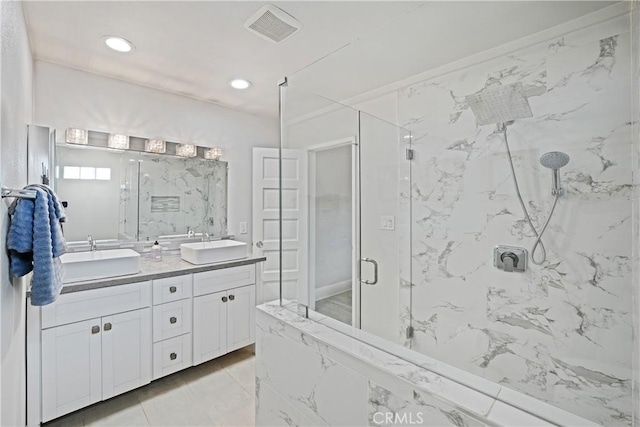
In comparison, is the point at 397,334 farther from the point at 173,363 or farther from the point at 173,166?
the point at 173,166

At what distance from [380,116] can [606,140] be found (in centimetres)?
144

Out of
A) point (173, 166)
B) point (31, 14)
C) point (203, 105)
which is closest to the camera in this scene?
point (31, 14)

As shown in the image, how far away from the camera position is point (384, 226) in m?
2.45

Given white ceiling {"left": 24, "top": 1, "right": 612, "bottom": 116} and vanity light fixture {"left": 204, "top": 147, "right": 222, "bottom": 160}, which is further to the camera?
vanity light fixture {"left": 204, "top": 147, "right": 222, "bottom": 160}

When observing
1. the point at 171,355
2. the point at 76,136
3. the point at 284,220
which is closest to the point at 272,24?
the point at 284,220

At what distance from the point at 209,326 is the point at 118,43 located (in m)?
2.10

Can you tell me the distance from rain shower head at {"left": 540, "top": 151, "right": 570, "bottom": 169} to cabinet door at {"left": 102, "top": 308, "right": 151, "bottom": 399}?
2.70 metres

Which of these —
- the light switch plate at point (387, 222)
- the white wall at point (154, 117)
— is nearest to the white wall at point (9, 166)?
the white wall at point (154, 117)

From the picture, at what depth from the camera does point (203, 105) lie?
9.68 ft

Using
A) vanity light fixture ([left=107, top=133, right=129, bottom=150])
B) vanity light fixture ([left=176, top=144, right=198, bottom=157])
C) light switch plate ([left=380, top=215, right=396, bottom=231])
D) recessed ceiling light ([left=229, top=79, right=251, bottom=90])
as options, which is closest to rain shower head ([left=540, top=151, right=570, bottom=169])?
light switch plate ([left=380, top=215, right=396, bottom=231])

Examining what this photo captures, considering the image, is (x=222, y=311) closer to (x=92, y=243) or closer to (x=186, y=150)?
(x=92, y=243)

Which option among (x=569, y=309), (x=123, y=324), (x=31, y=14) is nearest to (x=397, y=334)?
(x=569, y=309)

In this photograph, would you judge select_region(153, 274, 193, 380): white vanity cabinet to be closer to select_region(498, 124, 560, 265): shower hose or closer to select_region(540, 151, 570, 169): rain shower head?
→ select_region(498, 124, 560, 265): shower hose

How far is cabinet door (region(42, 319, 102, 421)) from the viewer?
67.9 inches
